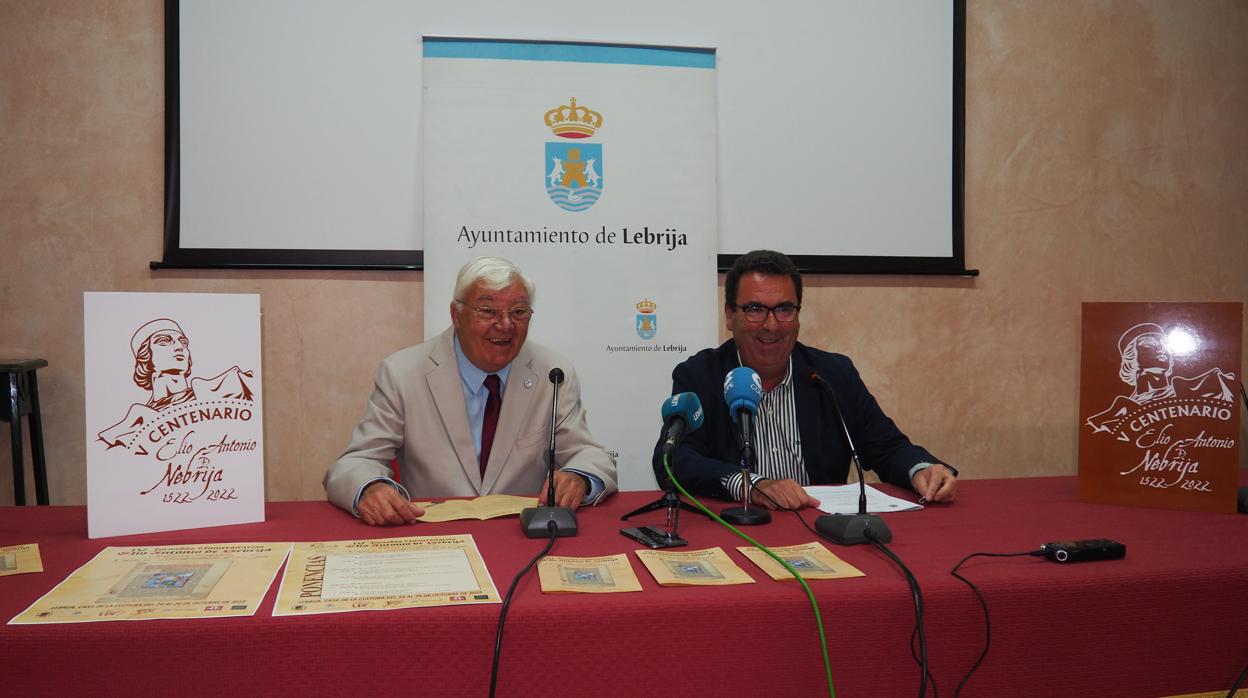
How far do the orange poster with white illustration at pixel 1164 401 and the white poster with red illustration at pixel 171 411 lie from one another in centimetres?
185

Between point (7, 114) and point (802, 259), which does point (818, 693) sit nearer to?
point (802, 259)

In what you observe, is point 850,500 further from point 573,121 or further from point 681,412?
point 573,121

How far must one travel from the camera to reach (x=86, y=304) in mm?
1466

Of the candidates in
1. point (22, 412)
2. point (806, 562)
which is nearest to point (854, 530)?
point (806, 562)

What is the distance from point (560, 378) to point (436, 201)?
159 cm

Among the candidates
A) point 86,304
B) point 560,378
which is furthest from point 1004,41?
point 86,304

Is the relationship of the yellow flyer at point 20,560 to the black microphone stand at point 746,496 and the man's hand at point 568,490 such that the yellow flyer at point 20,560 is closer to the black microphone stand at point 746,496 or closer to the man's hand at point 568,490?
the man's hand at point 568,490

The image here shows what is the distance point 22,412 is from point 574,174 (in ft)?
7.13

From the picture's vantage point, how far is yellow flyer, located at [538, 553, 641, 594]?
1192mm

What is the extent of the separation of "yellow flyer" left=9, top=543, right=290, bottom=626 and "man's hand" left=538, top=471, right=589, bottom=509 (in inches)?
23.1

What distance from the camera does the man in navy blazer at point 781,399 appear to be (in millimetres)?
2281

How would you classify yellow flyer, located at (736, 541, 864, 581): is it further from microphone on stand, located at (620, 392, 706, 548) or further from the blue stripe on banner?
the blue stripe on banner

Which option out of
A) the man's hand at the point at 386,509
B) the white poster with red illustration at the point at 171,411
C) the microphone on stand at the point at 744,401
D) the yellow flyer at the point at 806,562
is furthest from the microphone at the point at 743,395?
the white poster with red illustration at the point at 171,411

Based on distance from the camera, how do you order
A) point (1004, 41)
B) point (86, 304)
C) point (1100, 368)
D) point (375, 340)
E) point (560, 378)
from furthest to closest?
point (1004, 41)
point (375, 340)
point (1100, 368)
point (560, 378)
point (86, 304)
